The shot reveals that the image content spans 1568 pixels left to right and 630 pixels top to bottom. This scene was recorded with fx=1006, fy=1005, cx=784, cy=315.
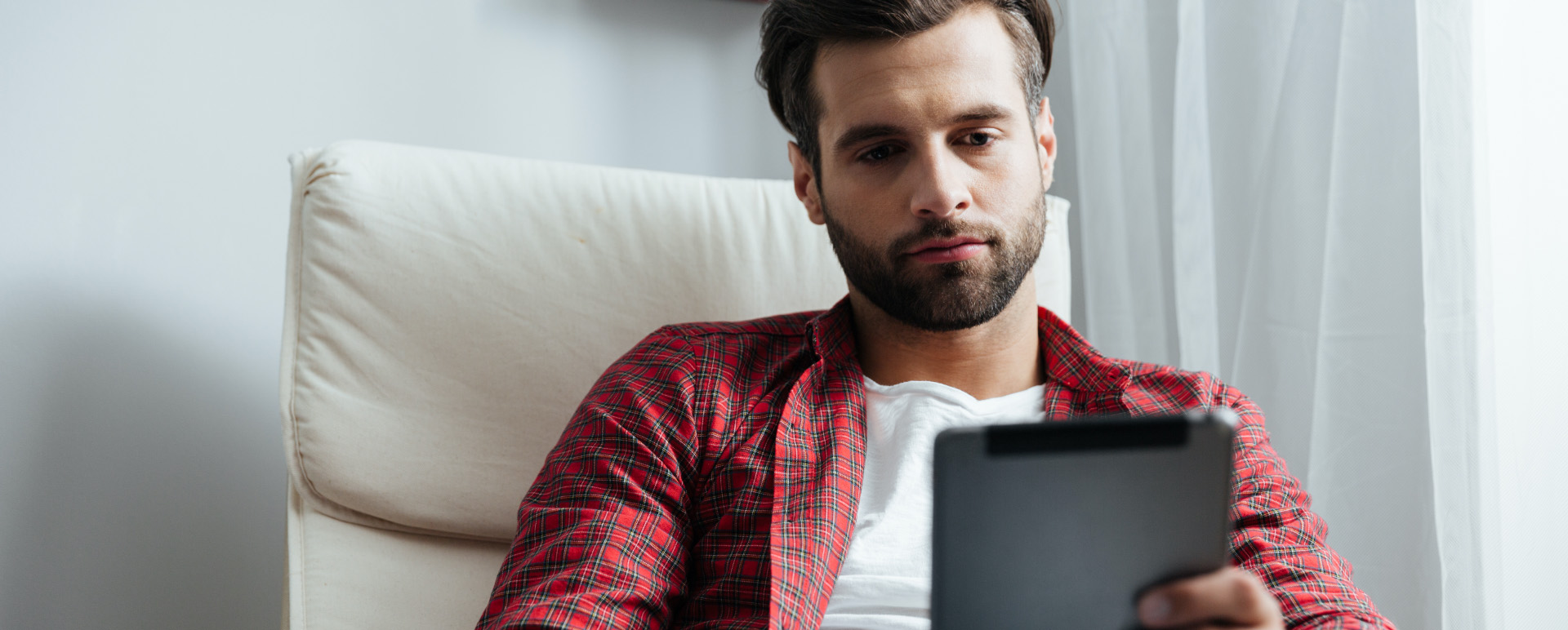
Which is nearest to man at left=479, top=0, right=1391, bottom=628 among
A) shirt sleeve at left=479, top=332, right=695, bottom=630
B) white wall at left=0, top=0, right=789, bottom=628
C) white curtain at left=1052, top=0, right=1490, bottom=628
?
shirt sleeve at left=479, top=332, right=695, bottom=630

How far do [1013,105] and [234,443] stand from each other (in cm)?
91

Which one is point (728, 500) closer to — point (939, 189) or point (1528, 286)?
point (939, 189)

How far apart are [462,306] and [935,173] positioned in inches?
18.8

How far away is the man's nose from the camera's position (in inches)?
34.0

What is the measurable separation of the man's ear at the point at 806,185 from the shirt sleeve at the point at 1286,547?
0.44 meters

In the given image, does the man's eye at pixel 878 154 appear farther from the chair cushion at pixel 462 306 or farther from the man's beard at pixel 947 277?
the chair cushion at pixel 462 306

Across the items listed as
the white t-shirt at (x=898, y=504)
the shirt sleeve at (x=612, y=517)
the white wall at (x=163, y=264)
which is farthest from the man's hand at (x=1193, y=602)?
the white wall at (x=163, y=264)

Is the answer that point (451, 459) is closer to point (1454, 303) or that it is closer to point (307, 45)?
point (307, 45)

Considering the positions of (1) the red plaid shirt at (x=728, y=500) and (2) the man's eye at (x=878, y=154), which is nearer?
(1) the red plaid shirt at (x=728, y=500)

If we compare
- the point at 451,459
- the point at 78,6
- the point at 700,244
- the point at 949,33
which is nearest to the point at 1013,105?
the point at 949,33

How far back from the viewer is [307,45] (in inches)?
46.4

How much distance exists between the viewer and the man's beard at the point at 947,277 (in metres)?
0.89

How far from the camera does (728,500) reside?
2.69 feet

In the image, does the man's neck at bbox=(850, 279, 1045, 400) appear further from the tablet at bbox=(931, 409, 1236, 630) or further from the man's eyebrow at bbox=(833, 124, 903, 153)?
the tablet at bbox=(931, 409, 1236, 630)
